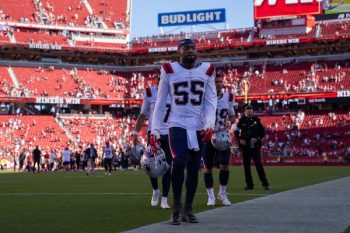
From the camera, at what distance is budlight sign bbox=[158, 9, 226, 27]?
79375 mm

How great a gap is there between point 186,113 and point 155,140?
1.96 feet

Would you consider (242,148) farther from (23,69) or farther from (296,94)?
(23,69)

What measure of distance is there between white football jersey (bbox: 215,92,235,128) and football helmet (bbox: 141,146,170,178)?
318 cm

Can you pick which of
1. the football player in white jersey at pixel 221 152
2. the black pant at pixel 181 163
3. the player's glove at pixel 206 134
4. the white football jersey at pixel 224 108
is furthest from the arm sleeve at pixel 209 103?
the white football jersey at pixel 224 108

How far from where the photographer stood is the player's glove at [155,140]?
959cm

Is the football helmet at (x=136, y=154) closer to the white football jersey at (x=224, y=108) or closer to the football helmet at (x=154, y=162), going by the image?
the white football jersey at (x=224, y=108)

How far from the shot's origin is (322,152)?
2216 inches

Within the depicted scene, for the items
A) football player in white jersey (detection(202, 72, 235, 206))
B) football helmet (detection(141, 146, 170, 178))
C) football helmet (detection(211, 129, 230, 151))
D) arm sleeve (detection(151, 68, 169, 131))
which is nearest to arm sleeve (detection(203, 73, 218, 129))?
arm sleeve (detection(151, 68, 169, 131))

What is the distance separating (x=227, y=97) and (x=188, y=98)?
13.5 ft

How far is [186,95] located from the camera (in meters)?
9.47

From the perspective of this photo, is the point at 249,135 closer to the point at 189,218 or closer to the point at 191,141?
the point at 191,141

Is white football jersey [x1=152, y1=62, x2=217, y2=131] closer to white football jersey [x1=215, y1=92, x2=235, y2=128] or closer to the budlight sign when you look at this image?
white football jersey [x1=215, y1=92, x2=235, y2=128]

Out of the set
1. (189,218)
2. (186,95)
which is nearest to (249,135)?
(186,95)

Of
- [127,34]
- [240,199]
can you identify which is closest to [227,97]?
[240,199]
